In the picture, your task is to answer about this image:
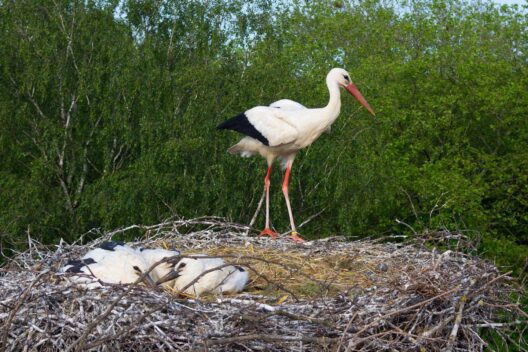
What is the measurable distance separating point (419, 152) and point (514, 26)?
16.4 feet

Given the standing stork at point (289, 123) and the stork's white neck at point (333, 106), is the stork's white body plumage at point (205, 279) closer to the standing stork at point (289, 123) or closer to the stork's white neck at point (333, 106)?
the standing stork at point (289, 123)

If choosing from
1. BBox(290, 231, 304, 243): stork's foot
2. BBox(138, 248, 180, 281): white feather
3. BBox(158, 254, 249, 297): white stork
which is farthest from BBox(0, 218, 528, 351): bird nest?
BBox(290, 231, 304, 243): stork's foot

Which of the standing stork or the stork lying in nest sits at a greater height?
the standing stork

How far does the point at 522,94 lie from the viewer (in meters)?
23.4

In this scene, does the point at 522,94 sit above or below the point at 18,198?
above

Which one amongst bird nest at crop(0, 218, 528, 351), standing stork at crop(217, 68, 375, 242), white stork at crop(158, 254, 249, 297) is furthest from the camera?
standing stork at crop(217, 68, 375, 242)

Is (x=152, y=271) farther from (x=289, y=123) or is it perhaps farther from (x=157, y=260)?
(x=289, y=123)

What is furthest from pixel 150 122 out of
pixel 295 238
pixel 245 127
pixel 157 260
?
pixel 157 260

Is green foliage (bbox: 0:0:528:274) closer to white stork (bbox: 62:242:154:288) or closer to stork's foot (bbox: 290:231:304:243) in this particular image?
stork's foot (bbox: 290:231:304:243)

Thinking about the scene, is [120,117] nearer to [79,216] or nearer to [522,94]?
[79,216]

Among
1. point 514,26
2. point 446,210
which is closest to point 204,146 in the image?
point 446,210

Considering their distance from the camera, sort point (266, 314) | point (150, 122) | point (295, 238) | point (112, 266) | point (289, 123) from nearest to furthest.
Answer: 1. point (266, 314)
2. point (112, 266)
3. point (295, 238)
4. point (289, 123)
5. point (150, 122)

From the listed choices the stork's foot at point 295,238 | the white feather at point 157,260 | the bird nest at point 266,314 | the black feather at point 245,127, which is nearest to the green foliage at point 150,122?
the black feather at point 245,127

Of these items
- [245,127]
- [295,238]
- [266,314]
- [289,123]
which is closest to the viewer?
[266,314]
